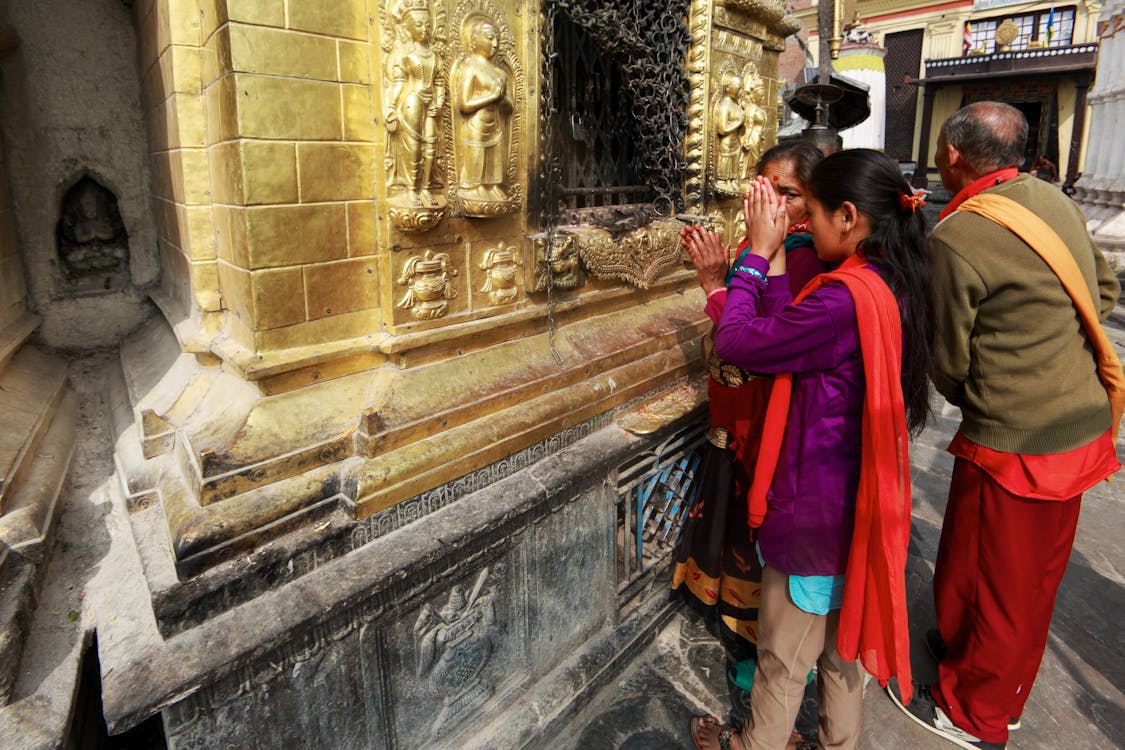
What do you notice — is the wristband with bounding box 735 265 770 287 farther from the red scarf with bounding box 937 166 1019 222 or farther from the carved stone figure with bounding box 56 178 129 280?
the carved stone figure with bounding box 56 178 129 280

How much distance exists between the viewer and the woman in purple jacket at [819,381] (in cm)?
185

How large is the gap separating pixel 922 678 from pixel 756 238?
2.10m

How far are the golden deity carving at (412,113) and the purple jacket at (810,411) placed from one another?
99cm

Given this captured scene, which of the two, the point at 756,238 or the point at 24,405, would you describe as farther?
the point at 24,405

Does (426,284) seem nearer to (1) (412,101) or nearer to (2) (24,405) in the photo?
(1) (412,101)

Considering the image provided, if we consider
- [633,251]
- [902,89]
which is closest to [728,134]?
[633,251]

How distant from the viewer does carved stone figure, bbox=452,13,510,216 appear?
2035 mm

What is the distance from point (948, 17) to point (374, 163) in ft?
94.4

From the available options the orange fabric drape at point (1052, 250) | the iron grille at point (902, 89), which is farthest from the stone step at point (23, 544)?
the iron grille at point (902, 89)

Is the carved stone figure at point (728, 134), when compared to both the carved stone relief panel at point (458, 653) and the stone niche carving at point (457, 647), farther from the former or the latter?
the stone niche carving at point (457, 647)

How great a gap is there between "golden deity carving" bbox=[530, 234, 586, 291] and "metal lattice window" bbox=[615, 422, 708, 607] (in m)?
0.81

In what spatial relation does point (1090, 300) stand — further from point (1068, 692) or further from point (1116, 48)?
point (1116, 48)

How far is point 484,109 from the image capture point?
6.86 ft

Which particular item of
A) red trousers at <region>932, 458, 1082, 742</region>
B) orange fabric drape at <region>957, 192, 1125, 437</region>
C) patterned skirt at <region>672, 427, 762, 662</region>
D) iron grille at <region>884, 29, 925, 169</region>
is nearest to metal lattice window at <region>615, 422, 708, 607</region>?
patterned skirt at <region>672, 427, 762, 662</region>
